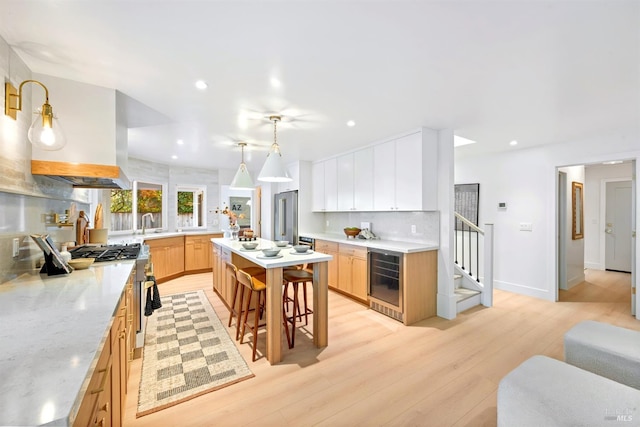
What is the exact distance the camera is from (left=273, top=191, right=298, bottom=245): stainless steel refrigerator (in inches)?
219

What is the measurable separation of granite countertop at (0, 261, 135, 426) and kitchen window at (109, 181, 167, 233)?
12.8 ft

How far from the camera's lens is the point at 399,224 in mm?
4145

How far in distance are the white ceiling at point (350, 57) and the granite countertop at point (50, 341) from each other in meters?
1.52

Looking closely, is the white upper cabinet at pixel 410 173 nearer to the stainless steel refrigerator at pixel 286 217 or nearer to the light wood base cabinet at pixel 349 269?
A: the light wood base cabinet at pixel 349 269

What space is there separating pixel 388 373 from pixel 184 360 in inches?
71.2

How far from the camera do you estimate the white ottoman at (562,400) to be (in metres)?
1.21

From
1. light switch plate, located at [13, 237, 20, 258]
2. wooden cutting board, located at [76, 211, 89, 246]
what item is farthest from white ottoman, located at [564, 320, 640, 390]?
wooden cutting board, located at [76, 211, 89, 246]

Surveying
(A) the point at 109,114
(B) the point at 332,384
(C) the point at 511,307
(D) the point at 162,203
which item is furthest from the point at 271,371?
(D) the point at 162,203

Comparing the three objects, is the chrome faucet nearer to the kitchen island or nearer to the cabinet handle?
the kitchen island

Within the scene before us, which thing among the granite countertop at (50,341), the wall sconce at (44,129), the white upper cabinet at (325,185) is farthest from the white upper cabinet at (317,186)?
the wall sconce at (44,129)

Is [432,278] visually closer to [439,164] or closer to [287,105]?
[439,164]

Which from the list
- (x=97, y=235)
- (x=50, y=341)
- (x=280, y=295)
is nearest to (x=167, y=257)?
(x=97, y=235)

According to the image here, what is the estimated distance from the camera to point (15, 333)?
0.97 meters

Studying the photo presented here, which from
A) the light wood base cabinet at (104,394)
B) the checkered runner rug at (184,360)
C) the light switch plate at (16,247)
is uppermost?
the light switch plate at (16,247)
